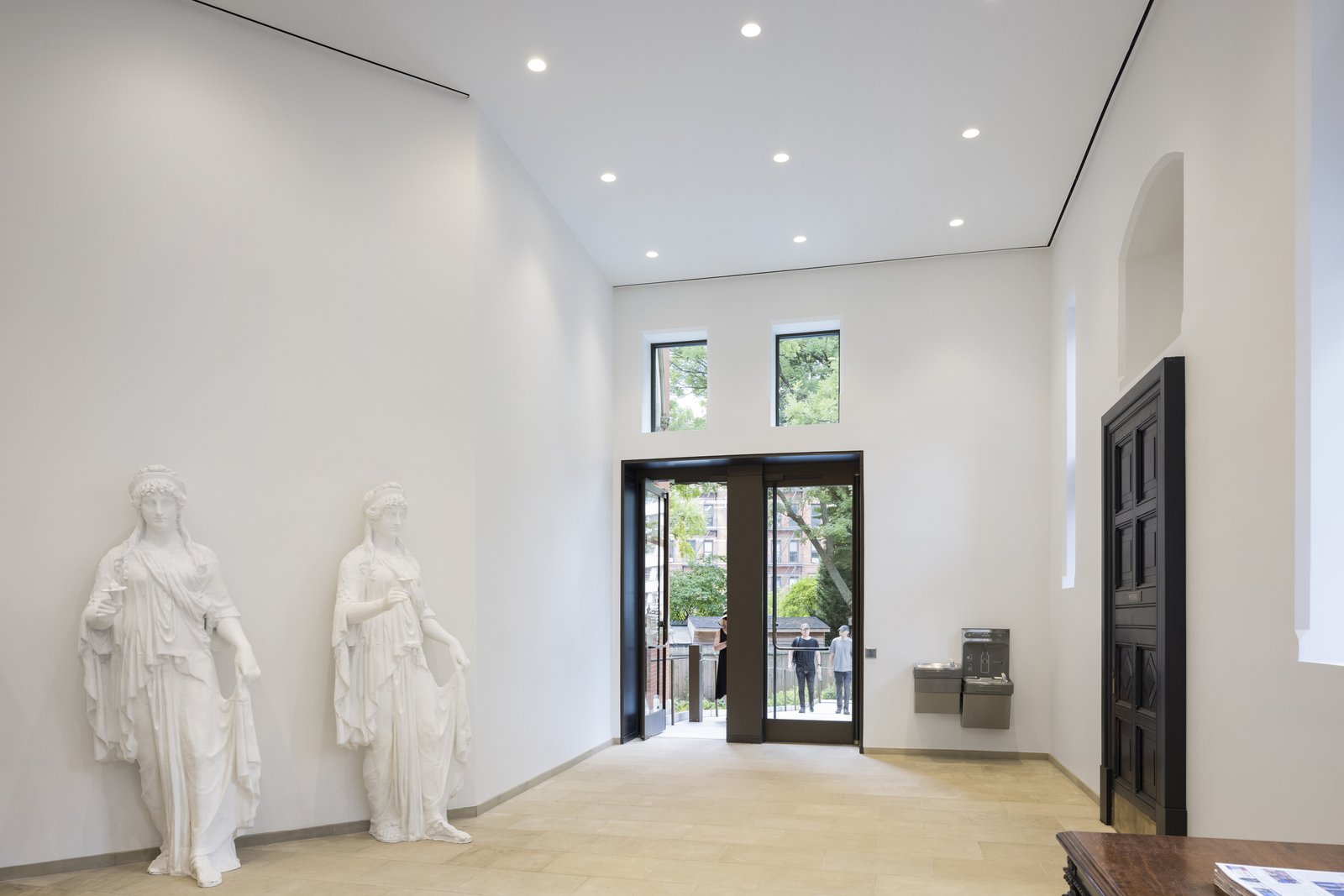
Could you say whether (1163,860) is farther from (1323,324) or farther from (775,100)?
(775,100)

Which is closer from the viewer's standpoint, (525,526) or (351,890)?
(351,890)

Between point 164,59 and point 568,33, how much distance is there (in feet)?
7.22

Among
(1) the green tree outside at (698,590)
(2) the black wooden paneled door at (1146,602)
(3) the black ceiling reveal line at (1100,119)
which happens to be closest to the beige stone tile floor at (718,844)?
(2) the black wooden paneled door at (1146,602)

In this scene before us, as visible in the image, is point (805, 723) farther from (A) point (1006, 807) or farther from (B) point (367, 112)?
(B) point (367, 112)

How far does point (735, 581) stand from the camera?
29.8 ft

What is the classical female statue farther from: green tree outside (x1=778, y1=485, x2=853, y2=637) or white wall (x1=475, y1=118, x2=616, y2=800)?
green tree outside (x1=778, y1=485, x2=853, y2=637)

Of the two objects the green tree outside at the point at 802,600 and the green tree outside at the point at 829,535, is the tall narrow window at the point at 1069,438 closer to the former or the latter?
the green tree outside at the point at 829,535

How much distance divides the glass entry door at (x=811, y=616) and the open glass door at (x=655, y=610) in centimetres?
117

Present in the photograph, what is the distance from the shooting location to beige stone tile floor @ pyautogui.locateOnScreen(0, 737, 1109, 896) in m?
4.52

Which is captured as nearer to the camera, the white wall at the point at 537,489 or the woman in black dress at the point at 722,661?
the white wall at the point at 537,489

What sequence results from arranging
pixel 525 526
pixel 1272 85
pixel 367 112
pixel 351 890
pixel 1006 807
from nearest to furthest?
pixel 1272 85 < pixel 351 890 < pixel 367 112 < pixel 1006 807 < pixel 525 526

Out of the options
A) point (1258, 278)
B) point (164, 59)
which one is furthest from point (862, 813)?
point (164, 59)

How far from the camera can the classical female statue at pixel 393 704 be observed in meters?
5.18

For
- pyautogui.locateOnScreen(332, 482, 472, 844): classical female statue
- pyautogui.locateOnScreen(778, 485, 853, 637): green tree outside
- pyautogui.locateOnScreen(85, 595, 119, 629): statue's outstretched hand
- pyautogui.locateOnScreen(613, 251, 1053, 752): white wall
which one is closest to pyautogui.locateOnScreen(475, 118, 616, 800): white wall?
pyautogui.locateOnScreen(332, 482, 472, 844): classical female statue
